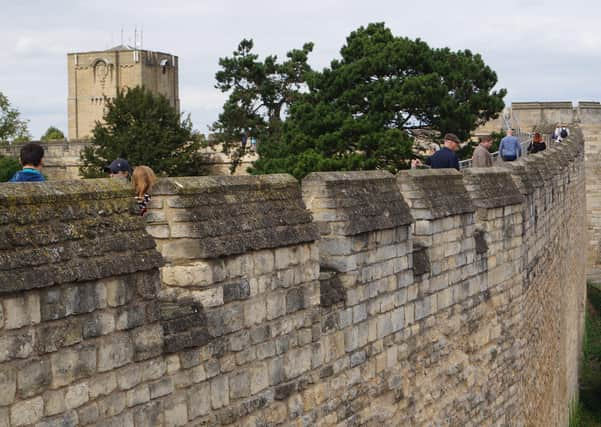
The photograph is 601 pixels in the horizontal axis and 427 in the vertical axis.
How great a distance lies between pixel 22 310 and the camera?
4.09m

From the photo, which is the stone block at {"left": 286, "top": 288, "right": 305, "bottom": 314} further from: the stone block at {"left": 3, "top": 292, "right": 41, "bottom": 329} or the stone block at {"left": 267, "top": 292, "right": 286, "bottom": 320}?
the stone block at {"left": 3, "top": 292, "right": 41, "bottom": 329}

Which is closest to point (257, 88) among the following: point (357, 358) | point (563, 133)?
point (563, 133)

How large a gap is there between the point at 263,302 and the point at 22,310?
191 cm

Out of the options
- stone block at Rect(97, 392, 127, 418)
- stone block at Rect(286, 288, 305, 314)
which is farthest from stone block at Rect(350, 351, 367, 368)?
stone block at Rect(97, 392, 127, 418)

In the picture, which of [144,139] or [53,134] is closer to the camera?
[144,139]

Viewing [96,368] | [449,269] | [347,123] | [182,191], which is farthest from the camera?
[347,123]

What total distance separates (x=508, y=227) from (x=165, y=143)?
1513 inches

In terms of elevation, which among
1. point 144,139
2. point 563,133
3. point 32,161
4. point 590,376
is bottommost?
point 590,376

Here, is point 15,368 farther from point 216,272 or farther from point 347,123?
point 347,123

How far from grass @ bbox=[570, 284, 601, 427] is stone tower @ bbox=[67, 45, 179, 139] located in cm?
7784

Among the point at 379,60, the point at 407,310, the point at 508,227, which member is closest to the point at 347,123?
the point at 379,60

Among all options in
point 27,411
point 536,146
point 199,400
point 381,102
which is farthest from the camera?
point 381,102

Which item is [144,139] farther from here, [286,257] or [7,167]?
[286,257]

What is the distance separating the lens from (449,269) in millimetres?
8945
